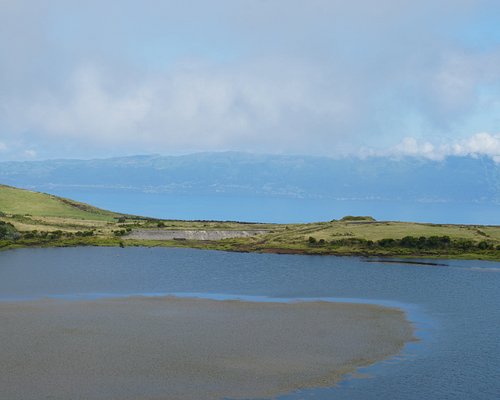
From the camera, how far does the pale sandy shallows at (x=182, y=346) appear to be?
48.9 m

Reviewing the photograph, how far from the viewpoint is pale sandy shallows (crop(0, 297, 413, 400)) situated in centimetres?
4891

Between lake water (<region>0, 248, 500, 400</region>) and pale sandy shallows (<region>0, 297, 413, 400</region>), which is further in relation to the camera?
lake water (<region>0, 248, 500, 400</region>)

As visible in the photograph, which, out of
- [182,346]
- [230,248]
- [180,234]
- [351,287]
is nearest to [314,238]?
[230,248]

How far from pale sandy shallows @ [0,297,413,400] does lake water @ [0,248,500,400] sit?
375 cm

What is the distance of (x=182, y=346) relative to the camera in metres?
60.1

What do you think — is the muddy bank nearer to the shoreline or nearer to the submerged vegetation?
the submerged vegetation

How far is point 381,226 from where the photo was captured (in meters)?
159

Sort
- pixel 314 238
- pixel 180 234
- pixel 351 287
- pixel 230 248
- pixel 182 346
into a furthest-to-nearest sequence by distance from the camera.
→ pixel 180 234, pixel 314 238, pixel 230 248, pixel 351 287, pixel 182 346

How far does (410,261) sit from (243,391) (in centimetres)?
8354

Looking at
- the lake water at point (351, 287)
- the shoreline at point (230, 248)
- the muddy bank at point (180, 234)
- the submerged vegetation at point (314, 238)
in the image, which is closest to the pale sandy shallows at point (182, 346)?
the lake water at point (351, 287)

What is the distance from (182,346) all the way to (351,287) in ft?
135

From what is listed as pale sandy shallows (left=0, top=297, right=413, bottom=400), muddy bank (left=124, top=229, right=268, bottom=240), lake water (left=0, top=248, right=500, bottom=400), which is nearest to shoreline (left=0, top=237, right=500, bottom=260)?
muddy bank (left=124, top=229, right=268, bottom=240)

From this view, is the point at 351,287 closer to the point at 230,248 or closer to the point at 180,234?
the point at 230,248

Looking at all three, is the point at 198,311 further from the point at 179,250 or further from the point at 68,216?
the point at 68,216
